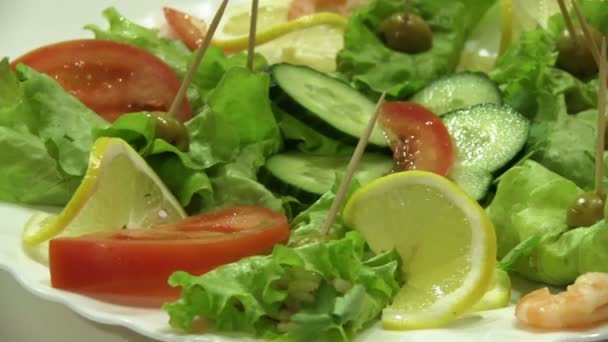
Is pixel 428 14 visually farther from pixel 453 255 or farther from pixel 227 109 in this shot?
pixel 453 255

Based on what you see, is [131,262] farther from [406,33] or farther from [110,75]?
[406,33]

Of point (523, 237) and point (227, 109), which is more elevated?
point (227, 109)

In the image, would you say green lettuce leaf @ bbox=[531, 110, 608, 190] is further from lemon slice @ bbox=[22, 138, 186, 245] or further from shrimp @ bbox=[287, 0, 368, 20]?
shrimp @ bbox=[287, 0, 368, 20]

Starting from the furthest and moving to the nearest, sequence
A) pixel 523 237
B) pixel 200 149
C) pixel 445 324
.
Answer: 1. pixel 200 149
2. pixel 523 237
3. pixel 445 324

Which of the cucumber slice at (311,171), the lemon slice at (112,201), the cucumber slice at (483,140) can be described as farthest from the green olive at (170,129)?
the cucumber slice at (483,140)

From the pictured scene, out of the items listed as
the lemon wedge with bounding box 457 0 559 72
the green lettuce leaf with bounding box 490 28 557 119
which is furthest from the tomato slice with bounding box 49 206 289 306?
the lemon wedge with bounding box 457 0 559 72

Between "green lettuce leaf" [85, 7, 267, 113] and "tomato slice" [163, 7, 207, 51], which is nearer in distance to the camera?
"green lettuce leaf" [85, 7, 267, 113]

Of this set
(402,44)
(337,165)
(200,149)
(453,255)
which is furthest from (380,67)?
(453,255)
